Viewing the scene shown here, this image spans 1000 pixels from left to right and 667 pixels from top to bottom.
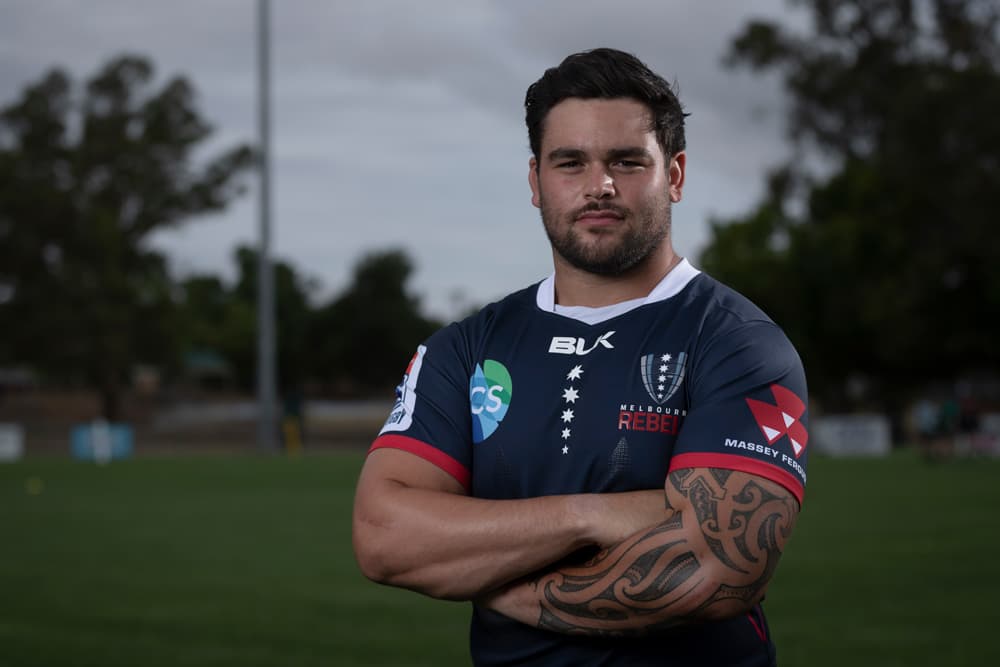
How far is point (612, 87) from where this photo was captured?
9.45 ft

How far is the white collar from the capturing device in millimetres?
2930

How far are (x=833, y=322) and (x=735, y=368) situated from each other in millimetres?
47734

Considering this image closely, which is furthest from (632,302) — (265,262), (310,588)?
(265,262)

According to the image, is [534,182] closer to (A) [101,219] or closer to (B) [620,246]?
(B) [620,246]

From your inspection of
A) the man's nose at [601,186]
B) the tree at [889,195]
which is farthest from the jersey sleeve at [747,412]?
the tree at [889,195]

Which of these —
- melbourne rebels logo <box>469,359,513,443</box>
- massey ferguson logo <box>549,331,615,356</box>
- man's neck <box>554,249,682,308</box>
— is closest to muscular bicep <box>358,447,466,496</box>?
melbourne rebels logo <box>469,359,513,443</box>

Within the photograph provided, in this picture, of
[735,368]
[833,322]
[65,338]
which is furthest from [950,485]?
[65,338]

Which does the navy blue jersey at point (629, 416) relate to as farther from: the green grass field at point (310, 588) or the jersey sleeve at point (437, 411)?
the green grass field at point (310, 588)

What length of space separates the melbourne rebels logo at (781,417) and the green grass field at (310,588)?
502 cm

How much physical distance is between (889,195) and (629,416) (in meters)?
45.8

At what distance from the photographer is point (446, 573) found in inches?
111

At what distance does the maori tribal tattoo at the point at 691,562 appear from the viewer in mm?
2664

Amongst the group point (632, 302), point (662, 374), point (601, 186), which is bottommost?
point (662, 374)

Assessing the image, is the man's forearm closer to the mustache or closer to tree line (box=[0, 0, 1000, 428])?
the mustache
